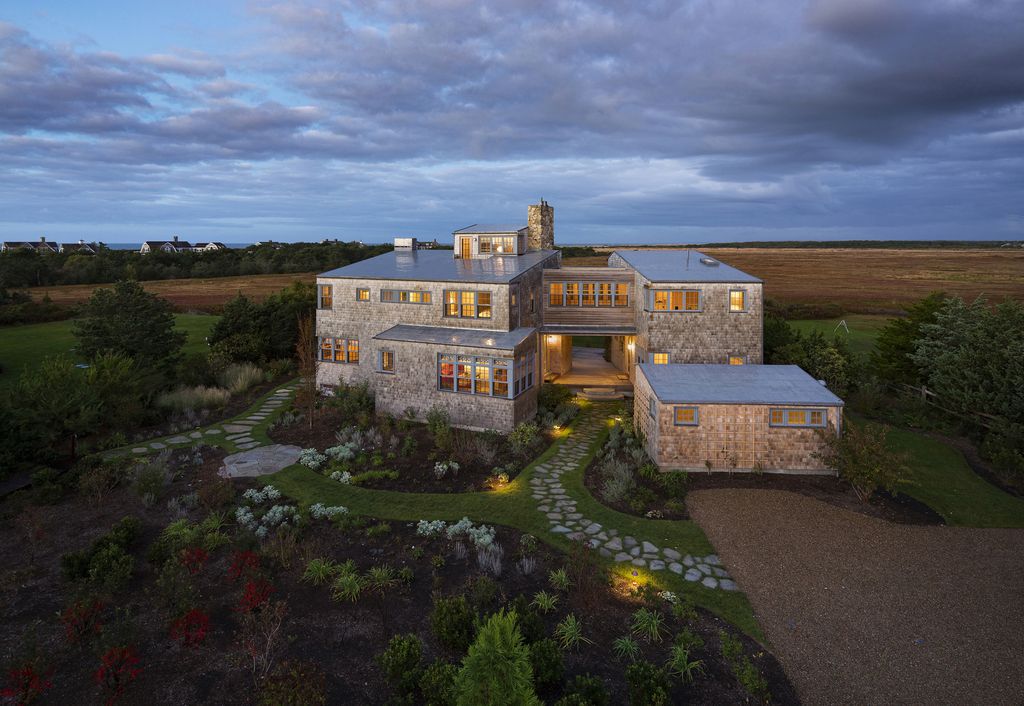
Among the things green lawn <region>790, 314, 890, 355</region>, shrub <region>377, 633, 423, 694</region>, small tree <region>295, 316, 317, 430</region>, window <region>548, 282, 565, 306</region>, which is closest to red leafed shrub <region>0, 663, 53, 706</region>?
shrub <region>377, 633, 423, 694</region>

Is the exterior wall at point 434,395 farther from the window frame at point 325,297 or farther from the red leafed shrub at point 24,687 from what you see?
the red leafed shrub at point 24,687

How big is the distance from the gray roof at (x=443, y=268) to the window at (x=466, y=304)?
0.60 metres

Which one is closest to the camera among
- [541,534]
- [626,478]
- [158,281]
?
[541,534]

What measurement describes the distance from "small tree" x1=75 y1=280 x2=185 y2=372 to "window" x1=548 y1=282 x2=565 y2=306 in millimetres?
18233

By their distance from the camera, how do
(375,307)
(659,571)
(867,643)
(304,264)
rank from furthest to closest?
(304,264)
(375,307)
(659,571)
(867,643)

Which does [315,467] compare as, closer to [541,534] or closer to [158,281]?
[541,534]

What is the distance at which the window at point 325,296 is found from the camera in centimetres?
2484

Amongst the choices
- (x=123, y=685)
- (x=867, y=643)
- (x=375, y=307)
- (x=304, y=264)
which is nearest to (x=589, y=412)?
(x=375, y=307)

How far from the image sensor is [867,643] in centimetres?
852

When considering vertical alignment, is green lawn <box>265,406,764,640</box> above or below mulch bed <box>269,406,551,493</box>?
below

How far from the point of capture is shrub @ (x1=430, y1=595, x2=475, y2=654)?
8258 mm

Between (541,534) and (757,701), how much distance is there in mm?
5573

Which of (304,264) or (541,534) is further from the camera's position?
(304,264)

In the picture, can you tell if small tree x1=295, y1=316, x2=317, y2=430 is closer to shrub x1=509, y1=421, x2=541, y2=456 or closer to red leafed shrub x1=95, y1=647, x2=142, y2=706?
shrub x1=509, y1=421, x2=541, y2=456
